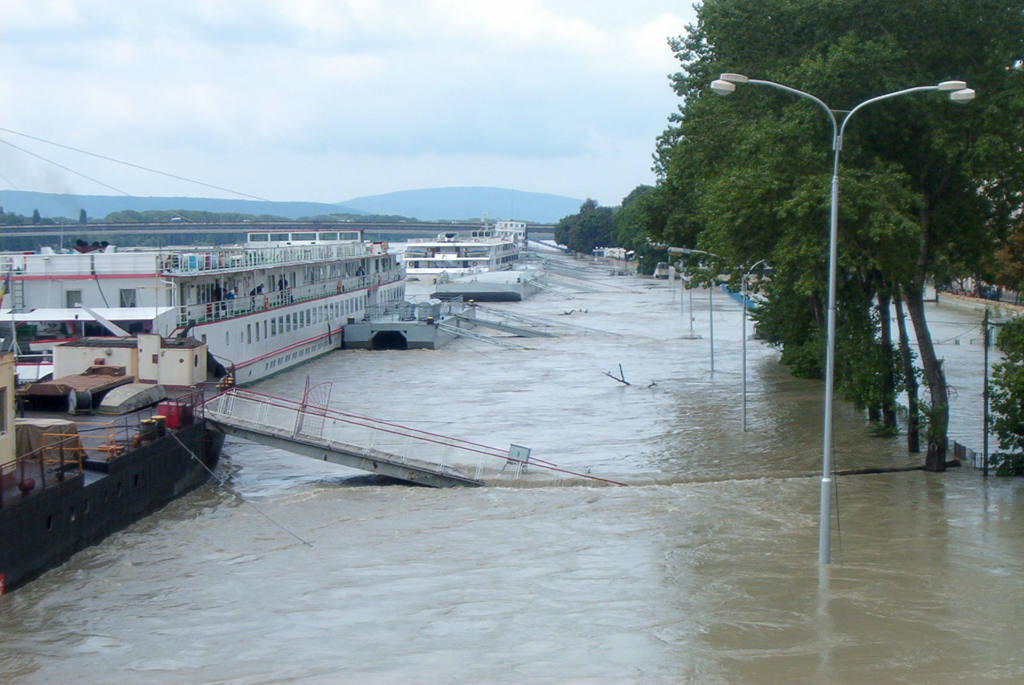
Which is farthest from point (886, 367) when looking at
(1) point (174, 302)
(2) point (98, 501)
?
(1) point (174, 302)

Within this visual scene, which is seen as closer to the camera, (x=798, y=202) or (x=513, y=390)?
(x=798, y=202)

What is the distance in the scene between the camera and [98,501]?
21719 millimetres

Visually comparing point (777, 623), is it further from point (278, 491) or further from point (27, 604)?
point (278, 491)

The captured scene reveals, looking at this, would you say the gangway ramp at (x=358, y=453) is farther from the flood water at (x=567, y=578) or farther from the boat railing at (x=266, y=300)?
the boat railing at (x=266, y=300)

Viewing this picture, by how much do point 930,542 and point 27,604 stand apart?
53.6ft

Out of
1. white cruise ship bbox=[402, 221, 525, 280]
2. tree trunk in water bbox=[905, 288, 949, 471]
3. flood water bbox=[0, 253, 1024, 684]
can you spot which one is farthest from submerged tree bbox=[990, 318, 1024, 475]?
white cruise ship bbox=[402, 221, 525, 280]

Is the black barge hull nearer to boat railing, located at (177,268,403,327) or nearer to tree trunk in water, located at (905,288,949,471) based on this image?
boat railing, located at (177,268,403,327)

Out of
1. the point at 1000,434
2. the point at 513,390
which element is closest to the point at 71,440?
the point at 1000,434

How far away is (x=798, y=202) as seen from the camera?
24016 millimetres

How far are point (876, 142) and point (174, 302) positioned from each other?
92.3 ft

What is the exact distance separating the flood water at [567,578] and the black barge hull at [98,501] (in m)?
0.42

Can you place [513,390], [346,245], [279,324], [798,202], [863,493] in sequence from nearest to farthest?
1. [798,202]
2. [863,493]
3. [513,390]
4. [279,324]
5. [346,245]

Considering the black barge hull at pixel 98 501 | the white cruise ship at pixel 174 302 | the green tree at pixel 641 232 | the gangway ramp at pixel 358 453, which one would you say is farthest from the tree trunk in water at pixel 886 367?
the white cruise ship at pixel 174 302

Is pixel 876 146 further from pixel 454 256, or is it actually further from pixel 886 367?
pixel 454 256
